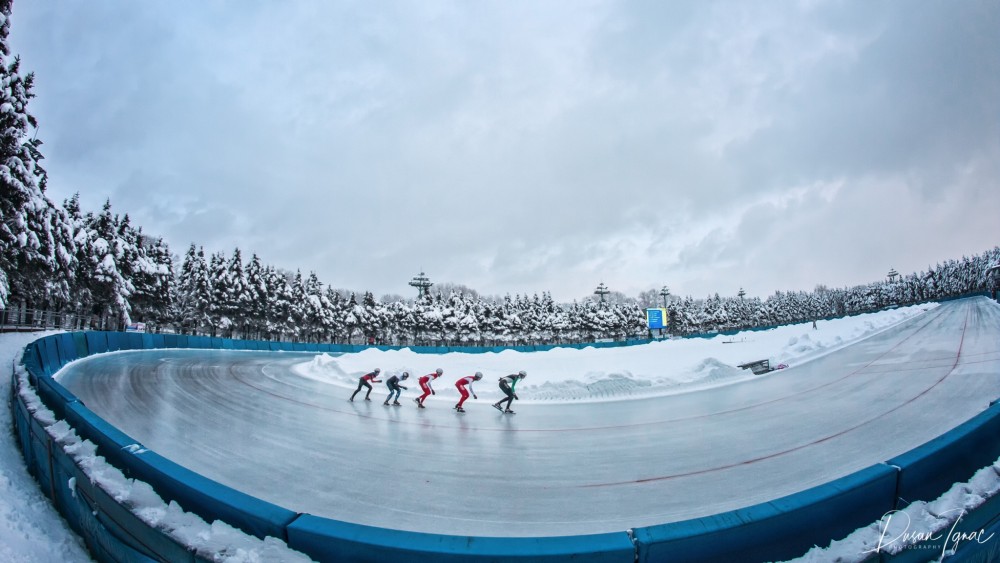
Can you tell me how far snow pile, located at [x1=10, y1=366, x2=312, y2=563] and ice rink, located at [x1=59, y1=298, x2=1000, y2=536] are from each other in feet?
5.83

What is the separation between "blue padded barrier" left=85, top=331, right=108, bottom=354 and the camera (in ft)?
64.9

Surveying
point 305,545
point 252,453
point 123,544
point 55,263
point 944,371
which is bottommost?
point 944,371

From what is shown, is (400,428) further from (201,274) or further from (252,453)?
(201,274)

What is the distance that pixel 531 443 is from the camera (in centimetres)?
838

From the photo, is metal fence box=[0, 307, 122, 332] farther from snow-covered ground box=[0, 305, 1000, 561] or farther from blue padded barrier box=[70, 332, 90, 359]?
blue padded barrier box=[70, 332, 90, 359]

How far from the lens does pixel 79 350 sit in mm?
18266

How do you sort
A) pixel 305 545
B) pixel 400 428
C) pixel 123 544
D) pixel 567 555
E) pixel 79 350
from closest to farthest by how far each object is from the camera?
pixel 567 555 < pixel 305 545 < pixel 123 544 < pixel 400 428 < pixel 79 350

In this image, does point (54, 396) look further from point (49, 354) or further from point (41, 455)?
point (49, 354)

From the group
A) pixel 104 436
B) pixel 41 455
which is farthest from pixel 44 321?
pixel 104 436

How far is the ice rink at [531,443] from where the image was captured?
5.26 m

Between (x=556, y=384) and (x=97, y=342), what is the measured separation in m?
22.9

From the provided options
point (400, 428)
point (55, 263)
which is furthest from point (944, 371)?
point (55, 263)

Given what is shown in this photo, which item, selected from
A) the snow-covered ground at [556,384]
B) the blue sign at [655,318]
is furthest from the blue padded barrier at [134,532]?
the blue sign at [655,318]

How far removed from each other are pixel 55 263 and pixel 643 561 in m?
33.9
